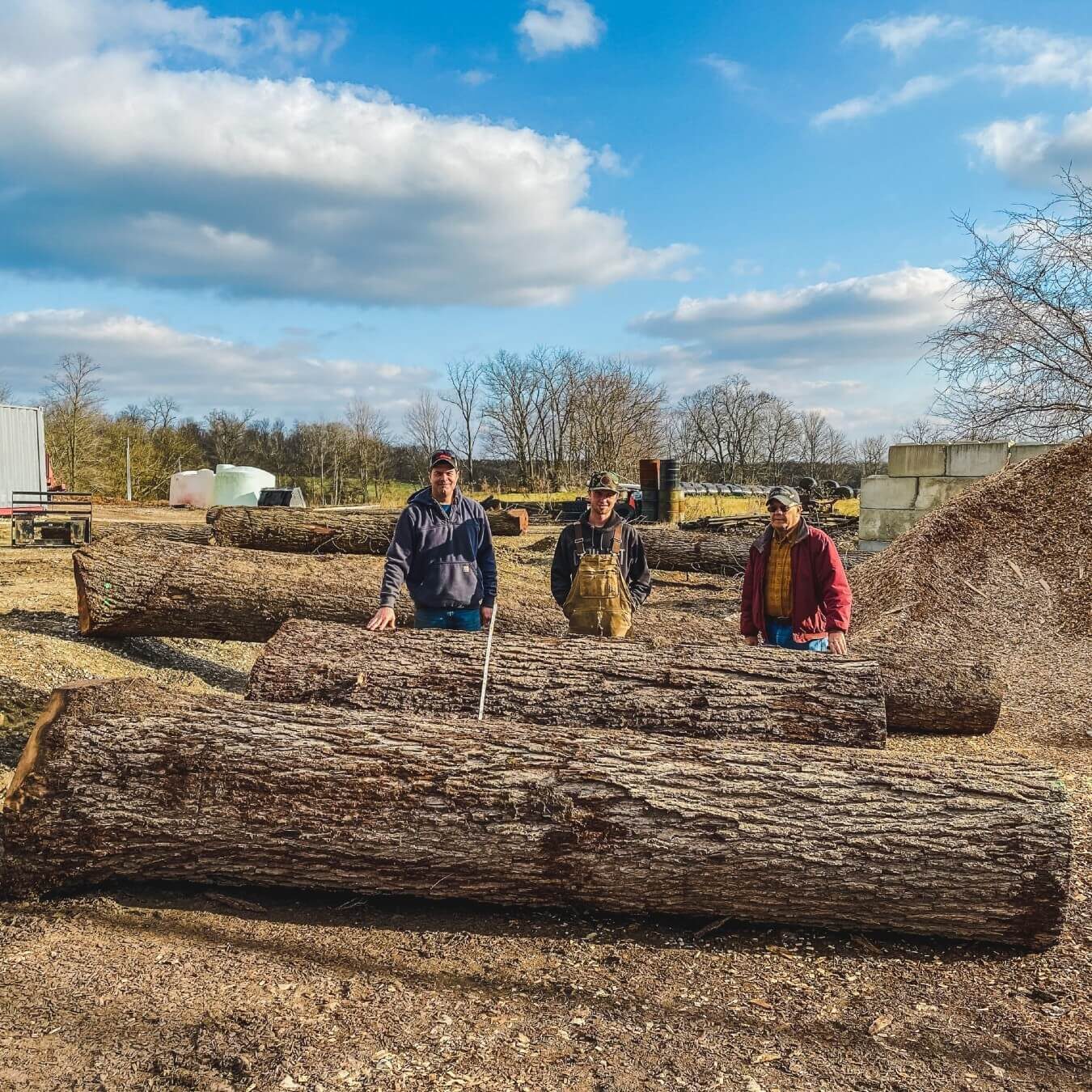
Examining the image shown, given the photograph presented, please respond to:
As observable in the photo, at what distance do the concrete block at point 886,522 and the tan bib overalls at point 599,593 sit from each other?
26.4 feet

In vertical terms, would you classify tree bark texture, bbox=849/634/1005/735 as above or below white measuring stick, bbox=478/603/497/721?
below

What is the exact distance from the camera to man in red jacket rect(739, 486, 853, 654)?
4910 mm

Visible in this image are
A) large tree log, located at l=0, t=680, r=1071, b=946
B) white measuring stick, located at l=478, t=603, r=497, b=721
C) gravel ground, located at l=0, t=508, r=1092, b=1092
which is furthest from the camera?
white measuring stick, located at l=478, t=603, r=497, b=721

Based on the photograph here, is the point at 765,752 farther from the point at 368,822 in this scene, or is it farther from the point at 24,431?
the point at 24,431

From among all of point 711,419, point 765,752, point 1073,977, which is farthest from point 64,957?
point 711,419

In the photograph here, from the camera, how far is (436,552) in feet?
16.6

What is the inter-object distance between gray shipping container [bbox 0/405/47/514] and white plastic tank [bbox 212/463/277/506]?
8.11 m

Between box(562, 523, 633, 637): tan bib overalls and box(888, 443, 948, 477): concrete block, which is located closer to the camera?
box(562, 523, 633, 637): tan bib overalls

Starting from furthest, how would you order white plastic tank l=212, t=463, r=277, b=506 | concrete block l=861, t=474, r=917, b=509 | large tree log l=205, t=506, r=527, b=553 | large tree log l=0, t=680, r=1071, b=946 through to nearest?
white plastic tank l=212, t=463, r=277, b=506
concrete block l=861, t=474, r=917, b=509
large tree log l=205, t=506, r=527, b=553
large tree log l=0, t=680, r=1071, b=946

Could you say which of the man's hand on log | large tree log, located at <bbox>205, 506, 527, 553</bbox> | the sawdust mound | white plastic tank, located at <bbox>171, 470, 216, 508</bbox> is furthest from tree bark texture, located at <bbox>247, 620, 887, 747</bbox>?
white plastic tank, located at <bbox>171, 470, 216, 508</bbox>

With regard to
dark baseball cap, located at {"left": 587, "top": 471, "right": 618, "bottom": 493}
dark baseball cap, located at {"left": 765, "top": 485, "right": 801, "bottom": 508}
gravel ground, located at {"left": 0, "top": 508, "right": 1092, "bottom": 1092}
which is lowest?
gravel ground, located at {"left": 0, "top": 508, "right": 1092, "bottom": 1092}

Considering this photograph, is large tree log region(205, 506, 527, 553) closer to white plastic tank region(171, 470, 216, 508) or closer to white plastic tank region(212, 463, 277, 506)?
white plastic tank region(212, 463, 277, 506)

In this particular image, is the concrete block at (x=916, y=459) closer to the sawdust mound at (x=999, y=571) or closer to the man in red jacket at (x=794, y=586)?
the sawdust mound at (x=999, y=571)

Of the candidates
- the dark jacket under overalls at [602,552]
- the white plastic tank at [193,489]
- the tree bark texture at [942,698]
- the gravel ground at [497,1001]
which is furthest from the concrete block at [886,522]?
the white plastic tank at [193,489]
